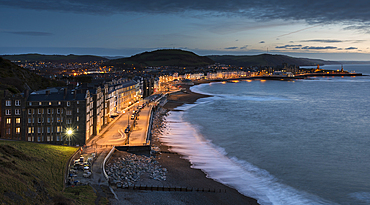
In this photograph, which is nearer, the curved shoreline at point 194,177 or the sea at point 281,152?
the curved shoreline at point 194,177

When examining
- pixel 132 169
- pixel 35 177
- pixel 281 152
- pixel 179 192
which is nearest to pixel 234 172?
pixel 179 192

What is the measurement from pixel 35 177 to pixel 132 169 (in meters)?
→ 9.13

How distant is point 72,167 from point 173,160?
35.3 feet

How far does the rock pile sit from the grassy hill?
12.9 feet

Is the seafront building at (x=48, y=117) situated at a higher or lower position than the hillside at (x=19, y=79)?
lower

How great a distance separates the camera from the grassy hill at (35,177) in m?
16.6

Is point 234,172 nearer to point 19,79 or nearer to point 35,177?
point 35,177

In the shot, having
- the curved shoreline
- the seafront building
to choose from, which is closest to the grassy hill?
the seafront building

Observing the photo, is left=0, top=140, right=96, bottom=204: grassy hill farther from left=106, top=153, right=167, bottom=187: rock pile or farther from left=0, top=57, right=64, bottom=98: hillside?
left=0, top=57, right=64, bottom=98: hillside

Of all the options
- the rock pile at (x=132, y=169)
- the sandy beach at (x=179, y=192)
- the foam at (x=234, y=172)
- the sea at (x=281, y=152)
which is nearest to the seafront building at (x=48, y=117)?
the sandy beach at (x=179, y=192)

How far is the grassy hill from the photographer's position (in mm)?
16562

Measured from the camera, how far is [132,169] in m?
27.6

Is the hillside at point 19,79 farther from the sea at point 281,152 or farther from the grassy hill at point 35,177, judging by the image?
the grassy hill at point 35,177

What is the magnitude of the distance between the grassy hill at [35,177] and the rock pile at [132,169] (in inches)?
154
